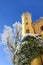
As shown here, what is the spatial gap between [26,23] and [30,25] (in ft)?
2.93

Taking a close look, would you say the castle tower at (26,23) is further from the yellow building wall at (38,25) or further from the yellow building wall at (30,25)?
the yellow building wall at (38,25)

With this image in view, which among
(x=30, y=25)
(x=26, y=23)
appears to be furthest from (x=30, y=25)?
(x=26, y=23)

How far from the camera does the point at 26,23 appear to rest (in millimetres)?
23219

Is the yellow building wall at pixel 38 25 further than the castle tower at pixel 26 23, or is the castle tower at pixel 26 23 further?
the castle tower at pixel 26 23

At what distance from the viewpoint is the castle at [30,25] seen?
21.7 meters

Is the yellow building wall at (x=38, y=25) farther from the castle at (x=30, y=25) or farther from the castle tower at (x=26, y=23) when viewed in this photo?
the castle tower at (x=26, y=23)

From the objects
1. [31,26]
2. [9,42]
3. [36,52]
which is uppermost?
[31,26]

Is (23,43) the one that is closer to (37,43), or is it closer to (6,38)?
(37,43)

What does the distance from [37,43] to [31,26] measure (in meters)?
6.85

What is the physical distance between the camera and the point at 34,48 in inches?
595

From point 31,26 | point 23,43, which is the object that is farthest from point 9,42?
point 23,43

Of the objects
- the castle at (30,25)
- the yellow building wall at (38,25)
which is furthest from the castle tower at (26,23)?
the yellow building wall at (38,25)

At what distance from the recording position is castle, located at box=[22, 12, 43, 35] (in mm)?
21656

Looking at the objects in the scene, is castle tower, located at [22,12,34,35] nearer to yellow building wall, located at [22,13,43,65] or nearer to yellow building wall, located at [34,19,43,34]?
yellow building wall, located at [22,13,43,65]
